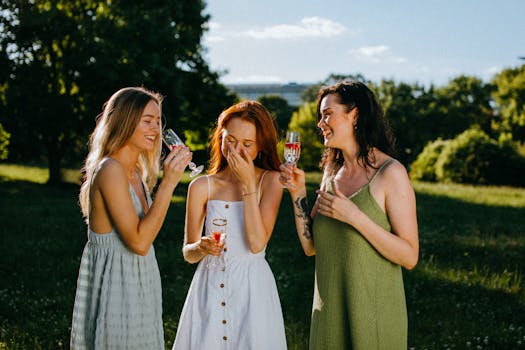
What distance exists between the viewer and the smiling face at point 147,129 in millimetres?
3613

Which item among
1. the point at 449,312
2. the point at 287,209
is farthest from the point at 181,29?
the point at 449,312

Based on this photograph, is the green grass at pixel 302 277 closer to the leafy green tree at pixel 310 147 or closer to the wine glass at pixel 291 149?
the wine glass at pixel 291 149

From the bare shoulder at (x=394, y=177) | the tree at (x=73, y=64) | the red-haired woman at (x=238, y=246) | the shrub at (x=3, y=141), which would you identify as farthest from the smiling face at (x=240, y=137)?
the shrub at (x=3, y=141)

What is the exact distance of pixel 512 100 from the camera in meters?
53.6

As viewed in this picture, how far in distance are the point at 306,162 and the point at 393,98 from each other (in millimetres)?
16379

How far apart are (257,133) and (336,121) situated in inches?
23.9

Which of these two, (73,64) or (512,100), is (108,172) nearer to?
(73,64)

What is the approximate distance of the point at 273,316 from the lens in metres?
3.85

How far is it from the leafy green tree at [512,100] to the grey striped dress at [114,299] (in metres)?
52.4

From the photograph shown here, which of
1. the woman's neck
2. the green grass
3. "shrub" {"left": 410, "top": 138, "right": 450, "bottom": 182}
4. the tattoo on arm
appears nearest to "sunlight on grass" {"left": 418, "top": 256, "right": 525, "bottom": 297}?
the green grass

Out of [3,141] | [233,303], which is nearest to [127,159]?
[233,303]

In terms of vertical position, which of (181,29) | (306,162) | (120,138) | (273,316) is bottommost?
(306,162)

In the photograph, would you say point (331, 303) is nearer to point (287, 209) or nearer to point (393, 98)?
point (287, 209)

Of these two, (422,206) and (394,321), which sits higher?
(394,321)
